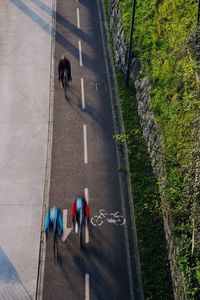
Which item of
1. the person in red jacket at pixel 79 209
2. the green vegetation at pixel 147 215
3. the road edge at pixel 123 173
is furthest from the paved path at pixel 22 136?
the green vegetation at pixel 147 215

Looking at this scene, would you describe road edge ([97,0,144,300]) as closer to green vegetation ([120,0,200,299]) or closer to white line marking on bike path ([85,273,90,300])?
white line marking on bike path ([85,273,90,300])

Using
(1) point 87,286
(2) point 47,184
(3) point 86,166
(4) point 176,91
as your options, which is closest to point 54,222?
(1) point 87,286

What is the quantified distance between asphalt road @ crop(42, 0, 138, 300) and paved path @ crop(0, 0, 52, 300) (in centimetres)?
68

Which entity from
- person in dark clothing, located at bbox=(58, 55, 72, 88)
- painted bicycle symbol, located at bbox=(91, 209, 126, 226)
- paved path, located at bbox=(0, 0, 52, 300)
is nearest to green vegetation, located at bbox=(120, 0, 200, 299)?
painted bicycle symbol, located at bbox=(91, 209, 126, 226)

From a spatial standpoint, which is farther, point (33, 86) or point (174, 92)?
point (33, 86)

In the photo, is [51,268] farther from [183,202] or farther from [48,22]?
[48,22]

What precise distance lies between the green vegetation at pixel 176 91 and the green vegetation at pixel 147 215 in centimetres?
155

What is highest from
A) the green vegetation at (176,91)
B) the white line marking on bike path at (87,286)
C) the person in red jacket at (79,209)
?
the green vegetation at (176,91)

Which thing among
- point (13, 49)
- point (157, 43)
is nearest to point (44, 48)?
point (13, 49)

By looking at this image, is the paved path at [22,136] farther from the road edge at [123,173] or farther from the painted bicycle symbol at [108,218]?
the road edge at [123,173]

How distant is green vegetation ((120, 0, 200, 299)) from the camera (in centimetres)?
1552

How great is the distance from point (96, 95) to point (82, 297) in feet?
39.5

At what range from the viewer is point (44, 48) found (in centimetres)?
2842

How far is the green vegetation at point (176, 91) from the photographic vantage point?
50.9ft
